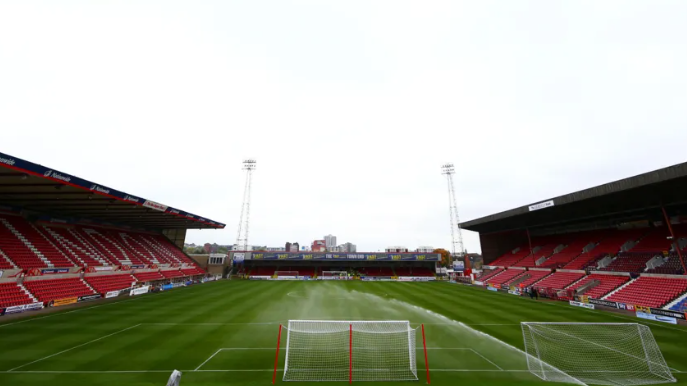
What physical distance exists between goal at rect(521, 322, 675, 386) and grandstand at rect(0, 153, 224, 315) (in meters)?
29.5

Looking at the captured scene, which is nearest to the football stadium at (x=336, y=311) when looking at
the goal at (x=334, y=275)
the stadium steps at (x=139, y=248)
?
the stadium steps at (x=139, y=248)

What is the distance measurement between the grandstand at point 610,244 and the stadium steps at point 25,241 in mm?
49052

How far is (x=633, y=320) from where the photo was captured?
18.8 meters

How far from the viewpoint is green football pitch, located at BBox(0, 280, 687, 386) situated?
9.80 metres

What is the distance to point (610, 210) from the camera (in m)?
29.8

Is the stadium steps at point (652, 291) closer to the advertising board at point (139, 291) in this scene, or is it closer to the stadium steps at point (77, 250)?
the advertising board at point (139, 291)

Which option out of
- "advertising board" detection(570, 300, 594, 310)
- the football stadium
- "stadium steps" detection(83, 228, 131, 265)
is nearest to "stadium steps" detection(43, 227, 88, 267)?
the football stadium

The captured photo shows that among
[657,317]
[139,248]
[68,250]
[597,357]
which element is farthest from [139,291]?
[657,317]

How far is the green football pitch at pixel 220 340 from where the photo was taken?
9797 mm

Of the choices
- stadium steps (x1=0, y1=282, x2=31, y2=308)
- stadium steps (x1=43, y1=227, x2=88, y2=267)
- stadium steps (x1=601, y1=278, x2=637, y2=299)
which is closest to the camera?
stadium steps (x1=0, y1=282, x2=31, y2=308)

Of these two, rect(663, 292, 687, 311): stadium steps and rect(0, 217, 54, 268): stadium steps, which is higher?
rect(0, 217, 54, 268): stadium steps

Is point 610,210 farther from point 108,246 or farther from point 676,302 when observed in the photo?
point 108,246

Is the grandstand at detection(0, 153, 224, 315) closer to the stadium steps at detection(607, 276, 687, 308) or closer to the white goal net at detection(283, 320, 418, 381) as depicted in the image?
the white goal net at detection(283, 320, 418, 381)

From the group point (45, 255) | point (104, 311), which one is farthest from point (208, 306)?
point (45, 255)
